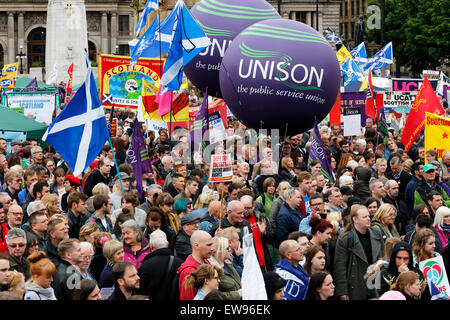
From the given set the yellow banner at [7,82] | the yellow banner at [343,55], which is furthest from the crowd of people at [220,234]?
the yellow banner at [7,82]

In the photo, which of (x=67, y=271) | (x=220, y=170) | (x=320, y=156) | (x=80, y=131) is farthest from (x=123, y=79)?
(x=67, y=271)

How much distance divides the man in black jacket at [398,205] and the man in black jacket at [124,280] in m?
5.19

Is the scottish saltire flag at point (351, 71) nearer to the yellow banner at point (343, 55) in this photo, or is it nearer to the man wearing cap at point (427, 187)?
the yellow banner at point (343, 55)

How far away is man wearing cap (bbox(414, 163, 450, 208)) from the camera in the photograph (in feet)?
38.3

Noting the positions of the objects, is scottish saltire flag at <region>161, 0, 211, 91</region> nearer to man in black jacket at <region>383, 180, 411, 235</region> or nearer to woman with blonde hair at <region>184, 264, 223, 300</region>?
man in black jacket at <region>383, 180, 411, 235</region>

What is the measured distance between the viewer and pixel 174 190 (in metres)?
12.3

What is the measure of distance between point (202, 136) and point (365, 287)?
6.22 meters

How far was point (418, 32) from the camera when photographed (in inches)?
2608

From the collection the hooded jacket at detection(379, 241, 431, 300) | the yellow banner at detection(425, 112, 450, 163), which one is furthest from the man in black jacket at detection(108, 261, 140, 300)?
the yellow banner at detection(425, 112, 450, 163)

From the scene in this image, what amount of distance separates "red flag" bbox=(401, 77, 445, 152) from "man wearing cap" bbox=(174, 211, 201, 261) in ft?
27.1

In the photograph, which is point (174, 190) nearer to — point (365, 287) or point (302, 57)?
point (302, 57)

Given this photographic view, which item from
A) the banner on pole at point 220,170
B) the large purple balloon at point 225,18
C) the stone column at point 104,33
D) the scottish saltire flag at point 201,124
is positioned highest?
the stone column at point 104,33

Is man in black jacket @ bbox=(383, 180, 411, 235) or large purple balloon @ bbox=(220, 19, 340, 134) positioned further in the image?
large purple balloon @ bbox=(220, 19, 340, 134)

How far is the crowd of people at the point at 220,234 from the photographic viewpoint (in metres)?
7.35
